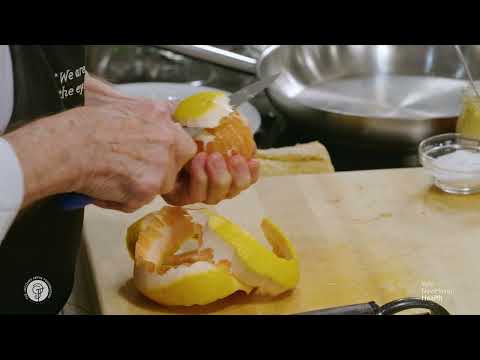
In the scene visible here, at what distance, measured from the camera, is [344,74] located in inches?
63.7

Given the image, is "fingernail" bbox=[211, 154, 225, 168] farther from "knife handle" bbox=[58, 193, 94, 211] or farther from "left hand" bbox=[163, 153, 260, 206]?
"knife handle" bbox=[58, 193, 94, 211]

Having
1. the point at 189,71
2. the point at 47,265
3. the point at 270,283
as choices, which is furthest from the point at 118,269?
the point at 189,71

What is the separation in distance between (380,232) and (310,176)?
6.6 inches

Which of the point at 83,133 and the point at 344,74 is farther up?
the point at 83,133

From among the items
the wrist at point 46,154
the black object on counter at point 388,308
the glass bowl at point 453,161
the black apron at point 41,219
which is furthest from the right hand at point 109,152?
the glass bowl at point 453,161

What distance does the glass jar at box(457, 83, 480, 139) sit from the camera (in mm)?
1156

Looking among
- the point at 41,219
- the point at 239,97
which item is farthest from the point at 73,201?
the point at 239,97

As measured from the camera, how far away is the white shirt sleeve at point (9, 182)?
2.19ft

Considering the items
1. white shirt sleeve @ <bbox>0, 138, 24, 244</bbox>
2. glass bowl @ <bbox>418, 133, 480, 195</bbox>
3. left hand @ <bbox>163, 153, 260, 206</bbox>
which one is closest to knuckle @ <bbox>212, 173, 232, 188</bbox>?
left hand @ <bbox>163, 153, 260, 206</bbox>

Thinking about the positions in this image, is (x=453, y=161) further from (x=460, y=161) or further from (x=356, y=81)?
(x=356, y=81)

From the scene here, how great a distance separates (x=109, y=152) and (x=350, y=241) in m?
0.36

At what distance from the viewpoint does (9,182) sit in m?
0.67

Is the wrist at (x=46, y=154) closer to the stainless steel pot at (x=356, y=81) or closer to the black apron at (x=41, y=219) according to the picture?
the black apron at (x=41, y=219)

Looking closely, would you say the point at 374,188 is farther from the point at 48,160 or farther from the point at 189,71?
the point at 189,71
